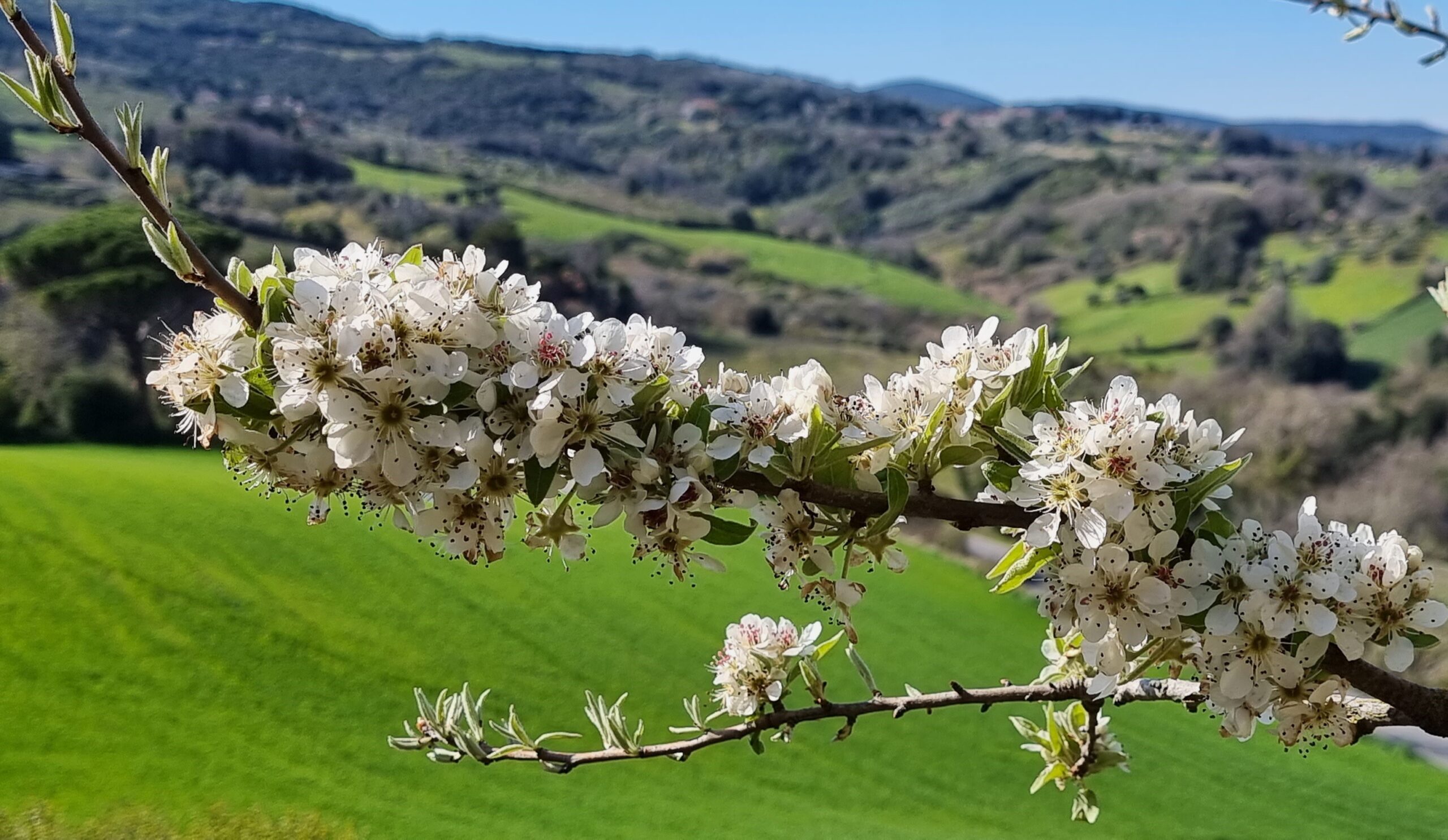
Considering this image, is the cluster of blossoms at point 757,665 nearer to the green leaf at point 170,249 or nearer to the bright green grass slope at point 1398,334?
the green leaf at point 170,249

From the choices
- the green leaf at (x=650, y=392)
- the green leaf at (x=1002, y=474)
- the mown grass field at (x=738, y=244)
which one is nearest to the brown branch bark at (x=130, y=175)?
the green leaf at (x=650, y=392)

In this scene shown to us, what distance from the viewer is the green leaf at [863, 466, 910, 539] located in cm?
96

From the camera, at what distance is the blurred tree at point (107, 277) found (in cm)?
1213

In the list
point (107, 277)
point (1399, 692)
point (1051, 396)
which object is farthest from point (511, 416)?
point (107, 277)

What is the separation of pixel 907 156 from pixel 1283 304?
171ft

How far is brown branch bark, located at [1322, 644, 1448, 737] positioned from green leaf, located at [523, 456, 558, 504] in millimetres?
805

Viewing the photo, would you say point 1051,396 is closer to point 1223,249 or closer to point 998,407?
point 998,407

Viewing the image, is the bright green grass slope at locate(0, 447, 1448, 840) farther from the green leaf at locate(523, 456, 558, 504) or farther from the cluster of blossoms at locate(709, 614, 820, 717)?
the green leaf at locate(523, 456, 558, 504)

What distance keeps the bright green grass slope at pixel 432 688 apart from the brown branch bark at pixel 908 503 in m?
3.73

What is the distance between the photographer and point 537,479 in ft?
3.07

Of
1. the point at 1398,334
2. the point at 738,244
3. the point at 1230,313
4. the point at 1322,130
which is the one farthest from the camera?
the point at 1322,130

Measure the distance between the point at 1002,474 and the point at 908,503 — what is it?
0.10 m

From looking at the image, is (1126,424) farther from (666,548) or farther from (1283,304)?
(1283,304)

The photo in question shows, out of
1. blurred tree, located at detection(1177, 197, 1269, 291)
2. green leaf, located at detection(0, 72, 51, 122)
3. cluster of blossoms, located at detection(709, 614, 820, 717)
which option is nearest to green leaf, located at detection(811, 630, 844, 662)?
cluster of blossoms, located at detection(709, 614, 820, 717)
